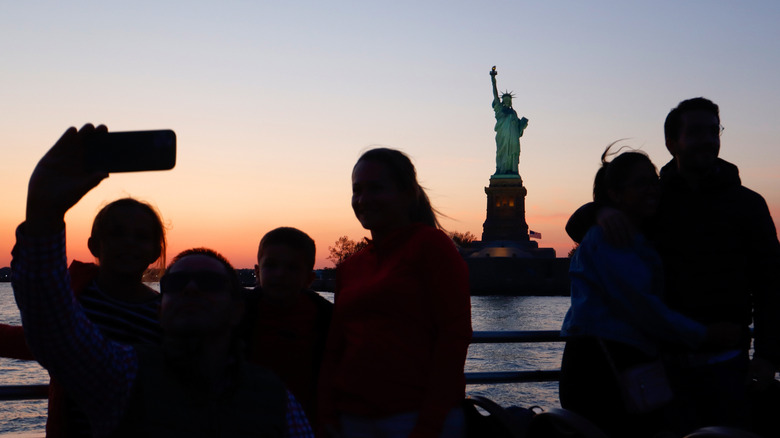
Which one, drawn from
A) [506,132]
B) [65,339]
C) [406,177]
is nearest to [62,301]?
[65,339]

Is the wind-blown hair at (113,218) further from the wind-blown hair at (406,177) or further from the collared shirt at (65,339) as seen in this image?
the collared shirt at (65,339)

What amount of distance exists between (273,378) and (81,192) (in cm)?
64

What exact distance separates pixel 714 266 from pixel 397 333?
45.2 inches

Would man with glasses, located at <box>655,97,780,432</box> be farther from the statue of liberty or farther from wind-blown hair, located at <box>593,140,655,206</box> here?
the statue of liberty

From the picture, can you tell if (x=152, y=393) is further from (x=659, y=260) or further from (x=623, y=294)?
(x=659, y=260)

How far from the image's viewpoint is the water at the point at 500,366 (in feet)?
35.2

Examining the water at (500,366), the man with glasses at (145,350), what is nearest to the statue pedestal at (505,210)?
the water at (500,366)

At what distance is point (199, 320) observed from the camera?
1.54 meters

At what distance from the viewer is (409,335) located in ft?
7.12

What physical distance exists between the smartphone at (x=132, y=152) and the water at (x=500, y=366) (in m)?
2.78

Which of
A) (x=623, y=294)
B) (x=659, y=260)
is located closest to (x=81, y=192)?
(x=623, y=294)

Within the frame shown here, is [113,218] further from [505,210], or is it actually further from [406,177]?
[505,210]

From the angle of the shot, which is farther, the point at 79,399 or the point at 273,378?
the point at 273,378

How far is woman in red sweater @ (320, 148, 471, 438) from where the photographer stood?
6.86 ft
